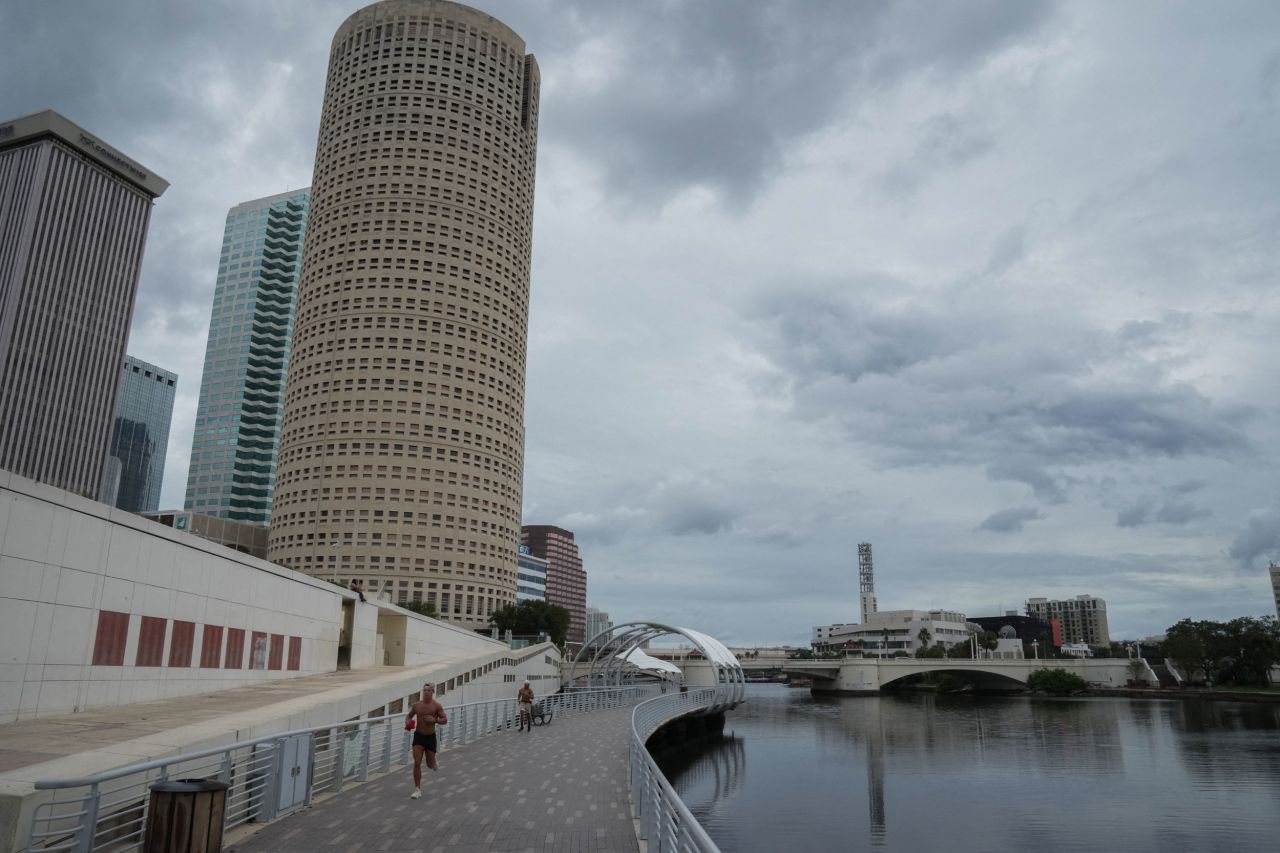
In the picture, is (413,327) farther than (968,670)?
No

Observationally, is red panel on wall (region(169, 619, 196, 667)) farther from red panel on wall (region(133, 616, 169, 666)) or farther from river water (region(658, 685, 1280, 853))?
river water (region(658, 685, 1280, 853))

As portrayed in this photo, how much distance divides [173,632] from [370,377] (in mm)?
85032

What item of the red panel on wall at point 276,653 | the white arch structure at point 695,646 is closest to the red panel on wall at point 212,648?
the red panel on wall at point 276,653

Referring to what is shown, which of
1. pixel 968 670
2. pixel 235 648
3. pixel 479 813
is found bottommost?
pixel 968 670

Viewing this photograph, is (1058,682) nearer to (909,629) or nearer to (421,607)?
(421,607)

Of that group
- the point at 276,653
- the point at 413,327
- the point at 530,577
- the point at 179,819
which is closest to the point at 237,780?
the point at 179,819

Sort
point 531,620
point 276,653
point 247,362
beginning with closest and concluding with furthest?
point 276,653
point 531,620
point 247,362

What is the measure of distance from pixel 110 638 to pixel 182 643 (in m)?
3.17

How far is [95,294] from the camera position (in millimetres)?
131875

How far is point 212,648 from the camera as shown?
22875mm

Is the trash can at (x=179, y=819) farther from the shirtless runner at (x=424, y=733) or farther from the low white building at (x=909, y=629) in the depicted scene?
the low white building at (x=909, y=629)

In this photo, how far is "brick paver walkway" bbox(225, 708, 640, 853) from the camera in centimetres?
1166

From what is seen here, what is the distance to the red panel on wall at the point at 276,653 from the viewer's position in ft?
89.0

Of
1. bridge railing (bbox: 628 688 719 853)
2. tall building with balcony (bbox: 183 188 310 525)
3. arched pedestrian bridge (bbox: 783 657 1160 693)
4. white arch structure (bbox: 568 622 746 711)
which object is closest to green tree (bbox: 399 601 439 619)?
white arch structure (bbox: 568 622 746 711)
